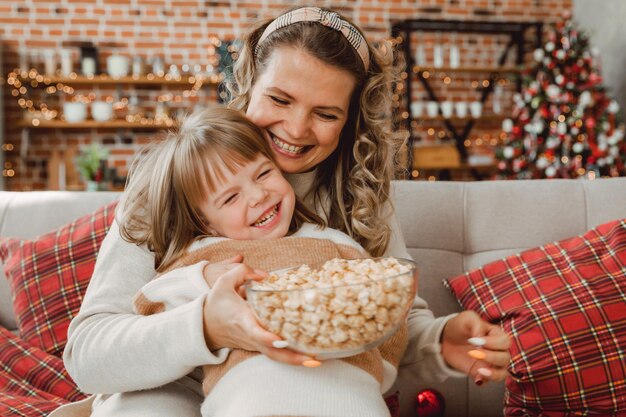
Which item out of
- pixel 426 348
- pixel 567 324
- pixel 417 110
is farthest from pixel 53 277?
pixel 417 110

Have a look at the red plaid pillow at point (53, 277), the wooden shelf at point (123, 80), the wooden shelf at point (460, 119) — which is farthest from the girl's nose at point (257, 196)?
the wooden shelf at point (460, 119)

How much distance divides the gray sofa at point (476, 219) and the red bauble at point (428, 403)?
0.23m

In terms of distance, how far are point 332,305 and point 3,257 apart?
1341 millimetres

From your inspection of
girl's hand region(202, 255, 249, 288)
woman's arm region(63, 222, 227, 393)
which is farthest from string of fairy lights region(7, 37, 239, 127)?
girl's hand region(202, 255, 249, 288)

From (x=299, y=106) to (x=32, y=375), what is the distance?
0.96 meters

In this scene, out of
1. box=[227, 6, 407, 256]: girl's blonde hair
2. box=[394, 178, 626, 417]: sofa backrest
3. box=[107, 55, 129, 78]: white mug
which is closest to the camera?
box=[227, 6, 407, 256]: girl's blonde hair

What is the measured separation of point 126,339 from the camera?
99 centimetres

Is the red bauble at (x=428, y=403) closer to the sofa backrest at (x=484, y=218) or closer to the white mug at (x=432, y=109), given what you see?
the sofa backrest at (x=484, y=218)

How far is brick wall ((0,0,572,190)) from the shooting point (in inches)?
210

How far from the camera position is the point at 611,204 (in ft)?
5.86

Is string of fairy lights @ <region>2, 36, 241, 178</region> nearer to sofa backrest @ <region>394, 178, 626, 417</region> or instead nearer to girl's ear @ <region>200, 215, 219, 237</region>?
sofa backrest @ <region>394, 178, 626, 417</region>

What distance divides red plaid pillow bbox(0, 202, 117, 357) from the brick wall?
382cm

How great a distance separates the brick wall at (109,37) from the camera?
5.32m

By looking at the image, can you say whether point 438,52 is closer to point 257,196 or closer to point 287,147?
point 287,147
